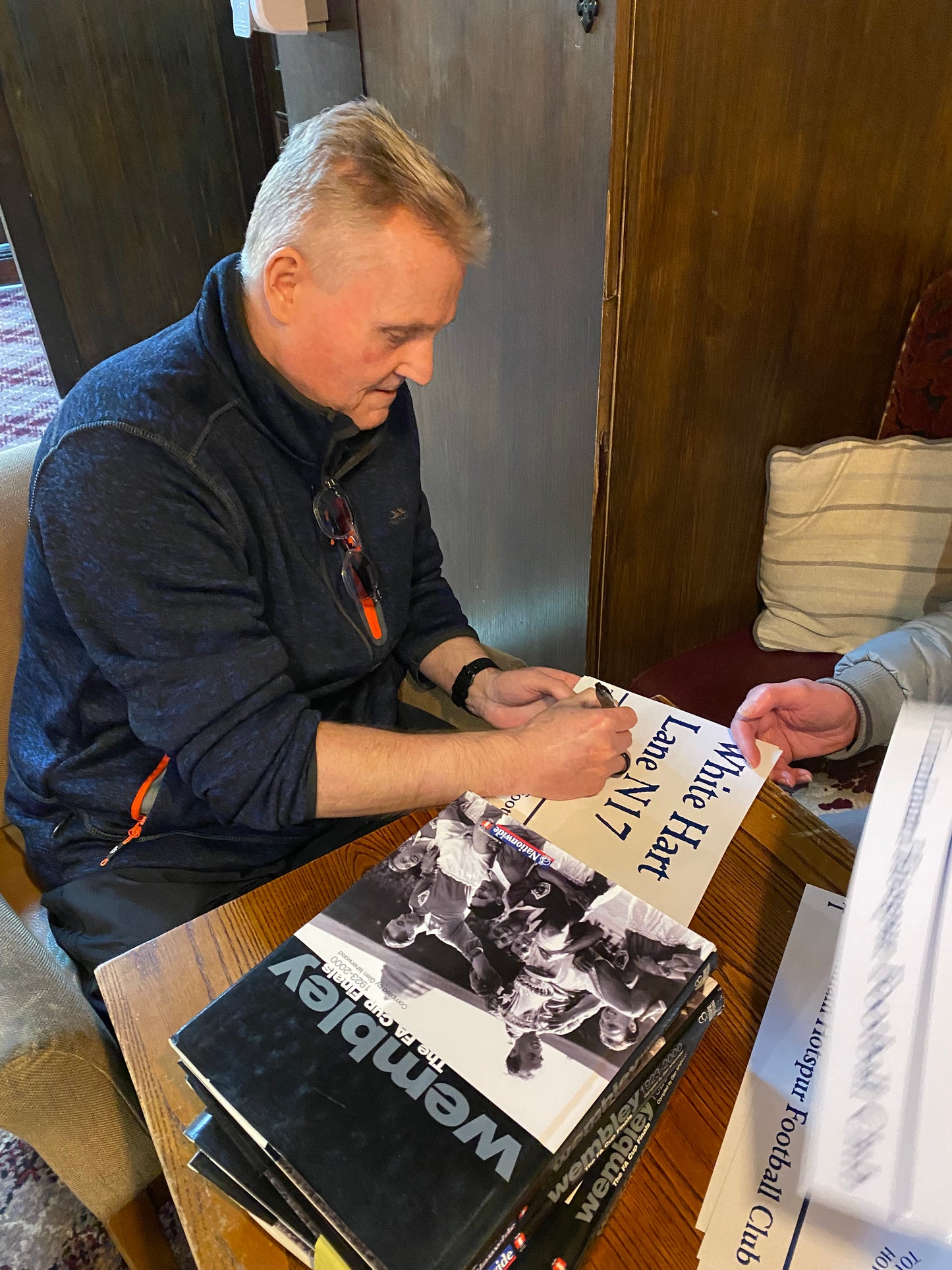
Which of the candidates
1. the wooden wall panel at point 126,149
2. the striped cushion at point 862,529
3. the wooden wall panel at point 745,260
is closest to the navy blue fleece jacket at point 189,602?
the wooden wall panel at point 745,260

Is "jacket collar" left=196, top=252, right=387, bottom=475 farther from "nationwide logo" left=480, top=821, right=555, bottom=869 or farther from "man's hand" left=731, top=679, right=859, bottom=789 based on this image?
"man's hand" left=731, top=679, right=859, bottom=789

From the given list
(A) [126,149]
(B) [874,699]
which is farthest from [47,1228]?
(A) [126,149]

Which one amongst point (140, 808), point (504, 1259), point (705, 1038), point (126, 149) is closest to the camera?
point (504, 1259)

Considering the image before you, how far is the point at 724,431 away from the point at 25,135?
2.27m

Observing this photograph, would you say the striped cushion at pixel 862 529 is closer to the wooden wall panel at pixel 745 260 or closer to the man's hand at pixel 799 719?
the wooden wall panel at pixel 745 260

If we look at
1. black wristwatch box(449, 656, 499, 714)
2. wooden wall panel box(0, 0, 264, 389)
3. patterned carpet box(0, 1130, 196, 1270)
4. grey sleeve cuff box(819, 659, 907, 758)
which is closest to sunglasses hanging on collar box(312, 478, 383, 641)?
black wristwatch box(449, 656, 499, 714)

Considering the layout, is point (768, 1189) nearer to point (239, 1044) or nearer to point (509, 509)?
point (239, 1044)

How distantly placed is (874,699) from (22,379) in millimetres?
3492

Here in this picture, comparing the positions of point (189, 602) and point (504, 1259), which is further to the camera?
point (189, 602)

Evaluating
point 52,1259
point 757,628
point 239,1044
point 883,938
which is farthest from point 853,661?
point 52,1259

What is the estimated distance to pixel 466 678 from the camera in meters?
1.13

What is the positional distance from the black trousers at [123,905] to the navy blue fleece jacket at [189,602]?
0.02 metres

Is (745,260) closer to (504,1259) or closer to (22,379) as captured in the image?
(504,1259)

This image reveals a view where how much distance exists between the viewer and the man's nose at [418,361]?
0.87 meters
